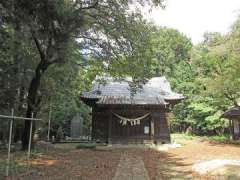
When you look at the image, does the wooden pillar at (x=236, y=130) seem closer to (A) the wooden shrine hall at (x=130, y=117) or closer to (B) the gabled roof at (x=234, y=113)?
(B) the gabled roof at (x=234, y=113)

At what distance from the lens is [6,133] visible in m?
21.8

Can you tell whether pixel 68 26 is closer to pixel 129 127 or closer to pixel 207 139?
pixel 129 127

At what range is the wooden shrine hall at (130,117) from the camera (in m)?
25.7

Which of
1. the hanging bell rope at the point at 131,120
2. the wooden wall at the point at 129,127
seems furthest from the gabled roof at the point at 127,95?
the hanging bell rope at the point at 131,120

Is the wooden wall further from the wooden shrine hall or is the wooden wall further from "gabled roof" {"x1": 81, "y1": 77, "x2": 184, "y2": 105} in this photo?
"gabled roof" {"x1": 81, "y1": 77, "x2": 184, "y2": 105}

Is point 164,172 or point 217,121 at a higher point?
point 217,121

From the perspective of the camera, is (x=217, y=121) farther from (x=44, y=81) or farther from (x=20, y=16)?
(x=20, y=16)

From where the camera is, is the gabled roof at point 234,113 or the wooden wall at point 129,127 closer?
the wooden wall at point 129,127

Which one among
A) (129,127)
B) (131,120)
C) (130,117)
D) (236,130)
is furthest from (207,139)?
(131,120)

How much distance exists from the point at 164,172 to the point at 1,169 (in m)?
5.20

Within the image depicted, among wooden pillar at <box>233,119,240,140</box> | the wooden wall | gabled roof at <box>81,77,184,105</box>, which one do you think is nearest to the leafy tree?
gabled roof at <box>81,77,184,105</box>

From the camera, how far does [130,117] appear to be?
26250 millimetres

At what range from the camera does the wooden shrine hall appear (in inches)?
1011

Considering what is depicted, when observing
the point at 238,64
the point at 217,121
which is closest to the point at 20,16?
the point at 238,64
